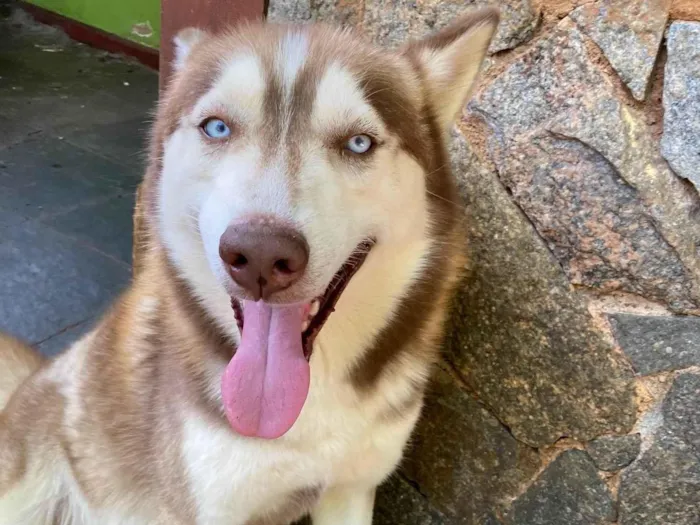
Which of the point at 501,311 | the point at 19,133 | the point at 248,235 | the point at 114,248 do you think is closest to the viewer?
the point at 248,235

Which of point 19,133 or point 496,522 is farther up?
point 496,522

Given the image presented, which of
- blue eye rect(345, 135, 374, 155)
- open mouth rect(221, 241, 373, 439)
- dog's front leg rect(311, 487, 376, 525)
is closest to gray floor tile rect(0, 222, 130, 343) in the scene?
dog's front leg rect(311, 487, 376, 525)

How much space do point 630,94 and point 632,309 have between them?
18.4 inches

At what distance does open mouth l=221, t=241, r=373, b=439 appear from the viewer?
1.30m

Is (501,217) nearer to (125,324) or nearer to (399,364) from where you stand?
(399,364)

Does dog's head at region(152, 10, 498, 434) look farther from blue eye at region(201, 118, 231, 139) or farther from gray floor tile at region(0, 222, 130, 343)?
gray floor tile at region(0, 222, 130, 343)

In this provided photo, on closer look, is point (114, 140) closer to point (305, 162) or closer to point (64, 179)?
point (64, 179)

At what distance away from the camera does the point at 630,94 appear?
1.35 m

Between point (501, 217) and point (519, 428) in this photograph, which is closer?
point (501, 217)

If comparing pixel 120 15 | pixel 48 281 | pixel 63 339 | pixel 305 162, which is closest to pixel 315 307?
pixel 305 162

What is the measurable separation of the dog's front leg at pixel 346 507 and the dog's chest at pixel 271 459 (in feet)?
0.85

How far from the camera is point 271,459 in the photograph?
141 centimetres

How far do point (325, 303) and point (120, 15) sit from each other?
18.1 ft

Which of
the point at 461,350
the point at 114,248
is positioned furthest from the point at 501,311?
the point at 114,248
